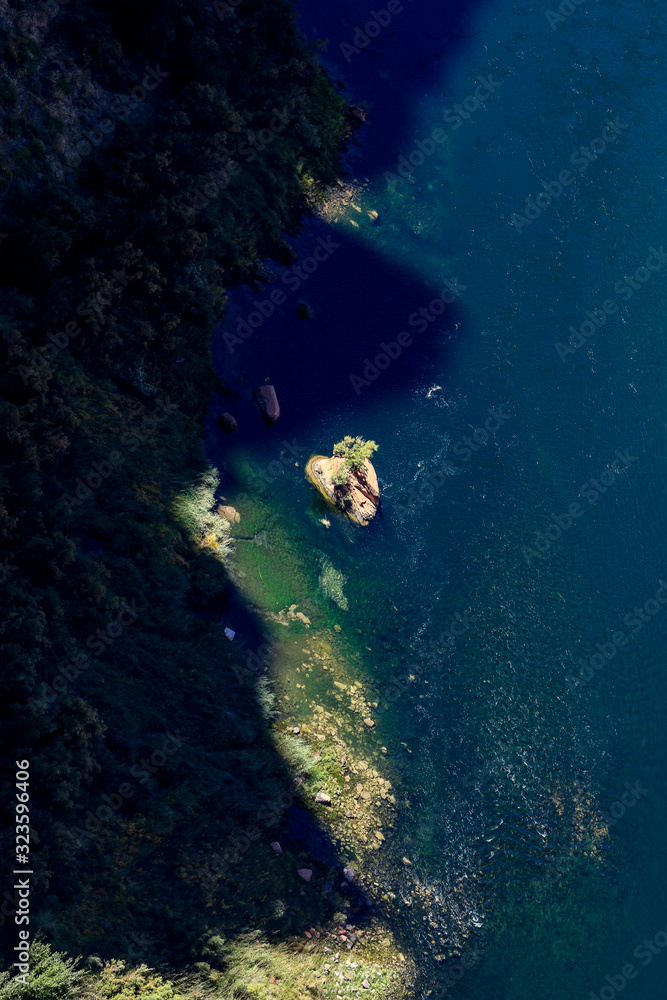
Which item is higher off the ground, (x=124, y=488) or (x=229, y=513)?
(x=229, y=513)

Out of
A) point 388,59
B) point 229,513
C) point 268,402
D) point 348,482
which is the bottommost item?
point 229,513

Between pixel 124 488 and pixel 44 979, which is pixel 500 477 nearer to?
pixel 124 488

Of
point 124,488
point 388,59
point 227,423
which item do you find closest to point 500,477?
point 227,423

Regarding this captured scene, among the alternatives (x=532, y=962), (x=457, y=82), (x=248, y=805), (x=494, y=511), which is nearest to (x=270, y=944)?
(x=248, y=805)

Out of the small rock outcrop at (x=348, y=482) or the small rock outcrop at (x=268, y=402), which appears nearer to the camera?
the small rock outcrop at (x=348, y=482)

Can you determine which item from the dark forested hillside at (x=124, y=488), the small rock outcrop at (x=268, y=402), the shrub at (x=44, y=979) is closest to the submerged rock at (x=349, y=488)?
the small rock outcrop at (x=268, y=402)

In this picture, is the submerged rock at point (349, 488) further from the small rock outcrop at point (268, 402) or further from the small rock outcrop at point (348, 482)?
the small rock outcrop at point (268, 402)

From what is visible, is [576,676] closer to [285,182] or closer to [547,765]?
[547,765]
